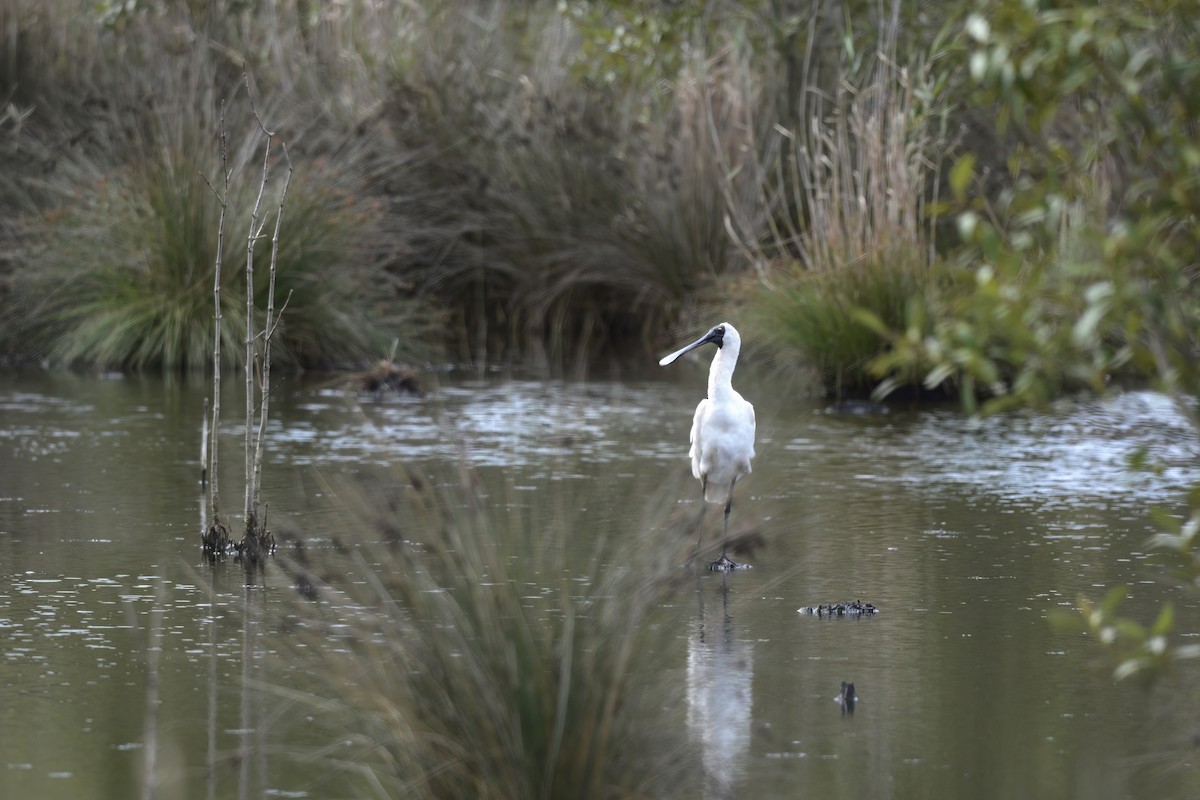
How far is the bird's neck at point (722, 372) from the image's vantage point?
7484 millimetres

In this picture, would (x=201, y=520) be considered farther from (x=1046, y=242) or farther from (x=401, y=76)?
(x=401, y=76)

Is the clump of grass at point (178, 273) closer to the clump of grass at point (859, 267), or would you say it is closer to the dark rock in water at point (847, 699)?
the clump of grass at point (859, 267)

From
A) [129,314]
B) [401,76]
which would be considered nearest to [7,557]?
[129,314]

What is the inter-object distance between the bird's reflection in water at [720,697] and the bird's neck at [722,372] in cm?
143

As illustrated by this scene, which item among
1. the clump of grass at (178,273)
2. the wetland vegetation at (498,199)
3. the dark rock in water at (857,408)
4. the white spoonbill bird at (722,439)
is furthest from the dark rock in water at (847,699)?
the clump of grass at (178,273)

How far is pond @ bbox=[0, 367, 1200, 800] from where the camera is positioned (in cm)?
439

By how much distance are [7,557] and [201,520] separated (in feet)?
3.25

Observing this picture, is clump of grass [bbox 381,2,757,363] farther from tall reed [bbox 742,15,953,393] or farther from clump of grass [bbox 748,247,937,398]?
clump of grass [bbox 748,247,937,398]

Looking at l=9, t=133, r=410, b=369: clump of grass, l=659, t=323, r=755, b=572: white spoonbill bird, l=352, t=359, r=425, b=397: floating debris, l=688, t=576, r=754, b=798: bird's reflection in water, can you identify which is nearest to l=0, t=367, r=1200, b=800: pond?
l=688, t=576, r=754, b=798: bird's reflection in water

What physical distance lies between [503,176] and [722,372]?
9.93 m

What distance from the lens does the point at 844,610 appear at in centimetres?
602

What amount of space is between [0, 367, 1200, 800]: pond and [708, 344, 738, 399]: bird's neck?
1.52ft

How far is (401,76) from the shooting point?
17656mm

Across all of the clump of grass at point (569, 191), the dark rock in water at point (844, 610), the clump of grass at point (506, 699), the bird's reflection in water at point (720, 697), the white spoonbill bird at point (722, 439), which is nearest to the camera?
the clump of grass at point (506, 699)
